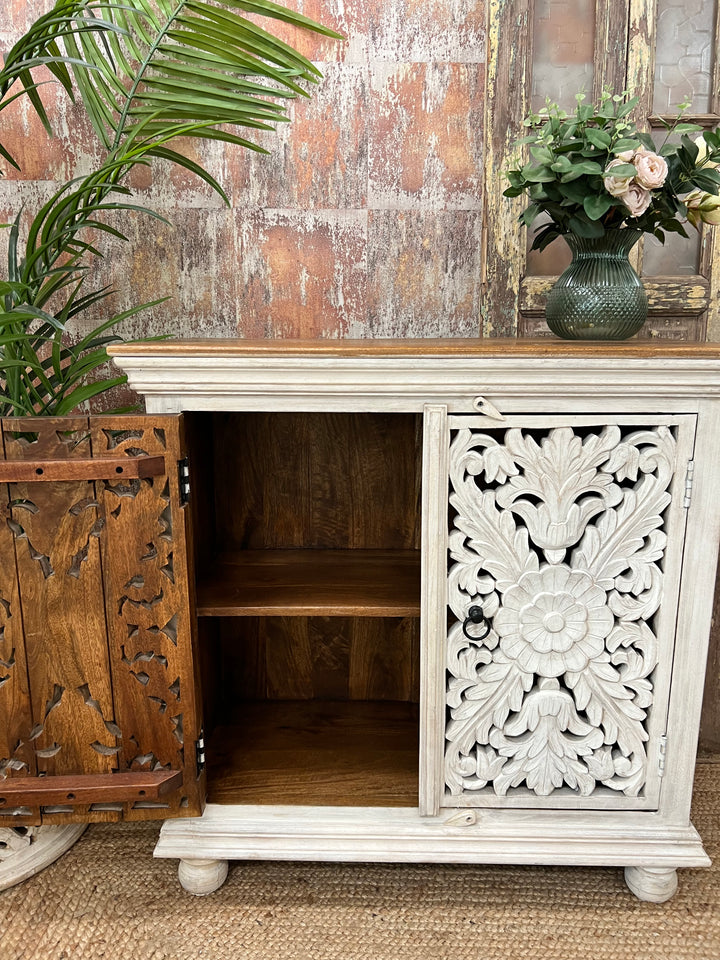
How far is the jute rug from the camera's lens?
1.20 meters

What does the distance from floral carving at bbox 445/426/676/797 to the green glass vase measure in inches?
8.3

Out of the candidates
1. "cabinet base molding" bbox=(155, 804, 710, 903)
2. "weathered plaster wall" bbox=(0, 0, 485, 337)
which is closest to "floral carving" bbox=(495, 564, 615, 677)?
"cabinet base molding" bbox=(155, 804, 710, 903)

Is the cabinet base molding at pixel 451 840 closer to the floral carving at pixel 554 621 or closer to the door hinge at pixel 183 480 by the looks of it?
the floral carving at pixel 554 621

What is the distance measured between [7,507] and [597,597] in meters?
1.04

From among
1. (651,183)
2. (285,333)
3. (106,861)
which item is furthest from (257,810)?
(651,183)

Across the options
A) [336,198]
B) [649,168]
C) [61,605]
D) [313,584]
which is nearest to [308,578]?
[313,584]

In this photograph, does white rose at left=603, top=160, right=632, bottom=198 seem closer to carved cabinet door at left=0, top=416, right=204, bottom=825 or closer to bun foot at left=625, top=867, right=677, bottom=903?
carved cabinet door at left=0, top=416, right=204, bottom=825

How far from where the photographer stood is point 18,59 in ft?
3.96

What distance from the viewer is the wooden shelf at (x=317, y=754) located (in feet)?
4.39

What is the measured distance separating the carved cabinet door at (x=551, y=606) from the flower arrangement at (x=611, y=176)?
39cm

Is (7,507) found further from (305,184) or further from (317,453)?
(305,184)

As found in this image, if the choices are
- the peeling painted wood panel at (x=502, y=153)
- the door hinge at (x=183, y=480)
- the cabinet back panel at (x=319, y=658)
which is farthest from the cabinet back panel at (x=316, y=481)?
the door hinge at (x=183, y=480)

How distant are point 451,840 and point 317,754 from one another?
346mm

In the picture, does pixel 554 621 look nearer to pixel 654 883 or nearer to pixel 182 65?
pixel 654 883
